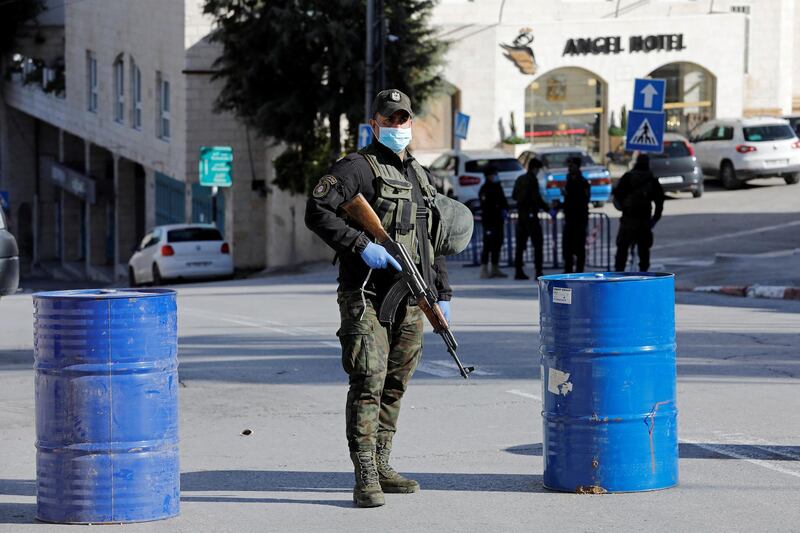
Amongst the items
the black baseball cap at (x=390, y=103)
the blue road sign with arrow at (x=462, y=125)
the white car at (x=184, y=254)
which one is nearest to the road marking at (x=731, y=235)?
the blue road sign with arrow at (x=462, y=125)

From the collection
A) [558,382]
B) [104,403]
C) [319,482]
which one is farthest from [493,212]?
[104,403]

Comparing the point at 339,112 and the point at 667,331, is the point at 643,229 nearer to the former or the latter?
the point at 667,331

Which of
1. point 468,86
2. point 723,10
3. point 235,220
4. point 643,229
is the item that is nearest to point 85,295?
point 643,229

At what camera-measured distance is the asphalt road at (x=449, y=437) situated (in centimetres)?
697

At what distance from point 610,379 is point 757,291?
1305 cm

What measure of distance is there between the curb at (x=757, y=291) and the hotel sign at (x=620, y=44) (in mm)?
27139

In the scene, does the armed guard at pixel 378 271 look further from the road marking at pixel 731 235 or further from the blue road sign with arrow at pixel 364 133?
the blue road sign with arrow at pixel 364 133

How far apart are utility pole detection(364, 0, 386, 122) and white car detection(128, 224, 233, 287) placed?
4901 millimetres

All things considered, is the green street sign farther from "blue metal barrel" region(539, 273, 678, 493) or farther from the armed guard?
"blue metal barrel" region(539, 273, 678, 493)

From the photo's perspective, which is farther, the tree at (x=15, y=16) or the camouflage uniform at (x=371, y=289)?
the tree at (x=15, y=16)

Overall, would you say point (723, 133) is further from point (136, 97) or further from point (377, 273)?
point (377, 273)

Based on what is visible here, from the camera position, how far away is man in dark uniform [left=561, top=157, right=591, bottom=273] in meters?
21.6

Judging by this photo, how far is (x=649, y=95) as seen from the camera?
22141mm

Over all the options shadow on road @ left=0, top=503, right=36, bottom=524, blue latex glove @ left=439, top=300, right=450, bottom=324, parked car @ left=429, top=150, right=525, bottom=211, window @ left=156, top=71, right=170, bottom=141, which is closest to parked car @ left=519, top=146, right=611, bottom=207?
parked car @ left=429, top=150, right=525, bottom=211
